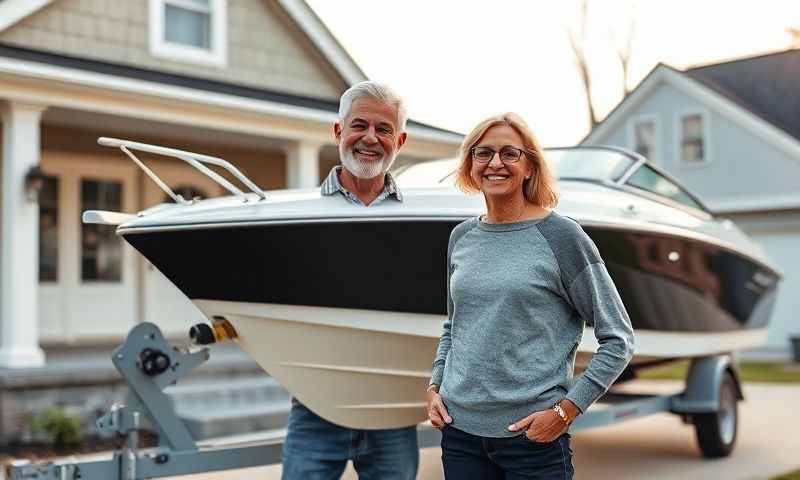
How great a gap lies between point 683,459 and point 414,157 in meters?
5.69

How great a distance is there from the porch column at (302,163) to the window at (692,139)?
11.4 metres

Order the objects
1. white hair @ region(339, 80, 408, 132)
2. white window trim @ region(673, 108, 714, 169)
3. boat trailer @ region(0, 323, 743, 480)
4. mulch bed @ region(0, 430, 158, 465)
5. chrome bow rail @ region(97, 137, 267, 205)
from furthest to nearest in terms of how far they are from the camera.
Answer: white window trim @ region(673, 108, 714, 169), mulch bed @ region(0, 430, 158, 465), boat trailer @ region(0, 323, 743, 480), chrome bow rail @ region(97, 137, 267, 205), white hair @ region(339, 80, 408, 132)

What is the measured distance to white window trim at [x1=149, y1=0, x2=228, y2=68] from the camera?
9.46 m

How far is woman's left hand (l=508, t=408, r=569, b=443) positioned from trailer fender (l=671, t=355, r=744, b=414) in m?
4.09

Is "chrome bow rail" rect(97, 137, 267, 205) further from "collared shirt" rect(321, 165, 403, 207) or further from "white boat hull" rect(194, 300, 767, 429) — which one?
"white boat hull" rect(194, 300, 767, 429)

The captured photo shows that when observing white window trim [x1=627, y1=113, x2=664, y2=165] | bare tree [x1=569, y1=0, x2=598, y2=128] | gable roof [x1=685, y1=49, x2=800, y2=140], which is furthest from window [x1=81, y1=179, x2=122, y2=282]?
bare tree [x1=569, y1=0, x2=598, y2=128]

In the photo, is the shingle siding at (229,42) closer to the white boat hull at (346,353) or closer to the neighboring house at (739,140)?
the white boat hull at (346,353)

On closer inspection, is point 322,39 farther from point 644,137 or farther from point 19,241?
point 644,137

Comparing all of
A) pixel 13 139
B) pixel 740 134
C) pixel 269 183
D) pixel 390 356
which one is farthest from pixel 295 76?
pixel 740 134

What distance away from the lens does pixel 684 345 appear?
5590 millimetres

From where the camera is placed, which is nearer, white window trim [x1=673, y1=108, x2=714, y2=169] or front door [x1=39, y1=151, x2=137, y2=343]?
front door [x1=39, y1=151, x2=137, y2=343]

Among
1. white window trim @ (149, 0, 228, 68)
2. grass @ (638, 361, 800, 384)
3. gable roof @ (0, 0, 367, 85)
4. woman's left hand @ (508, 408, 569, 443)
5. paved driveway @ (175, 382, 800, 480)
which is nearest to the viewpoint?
woman's left hand @ (508, 408, 569, 443)

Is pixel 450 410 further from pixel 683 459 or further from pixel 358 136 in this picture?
pixel 683 459

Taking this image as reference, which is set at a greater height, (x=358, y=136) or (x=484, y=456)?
(x=358, y=136)
